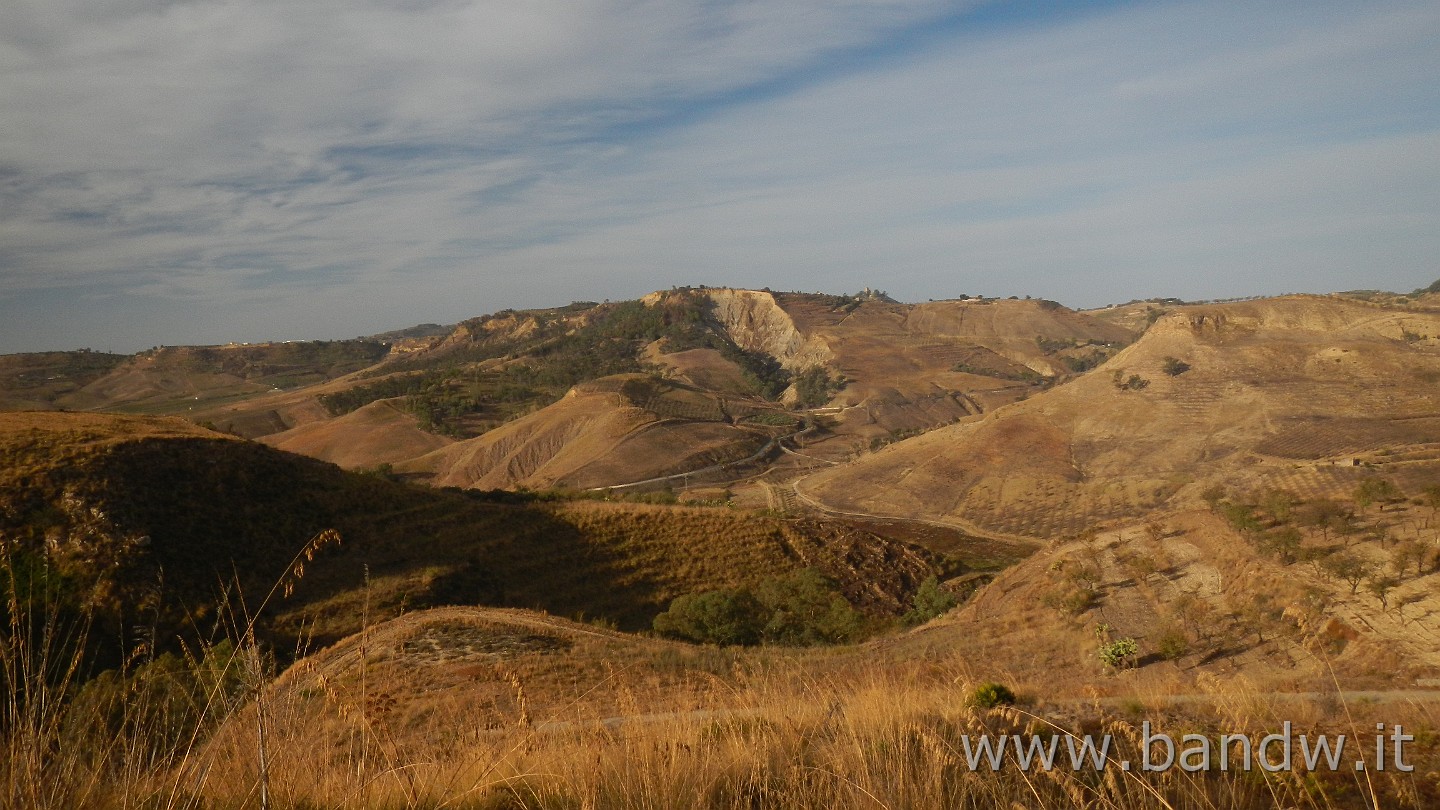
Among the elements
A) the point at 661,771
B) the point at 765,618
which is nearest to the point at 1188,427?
the point at 765,618

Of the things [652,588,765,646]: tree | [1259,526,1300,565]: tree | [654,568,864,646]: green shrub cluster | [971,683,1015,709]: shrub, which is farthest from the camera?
[654,568,864,646]: green shrub cluster

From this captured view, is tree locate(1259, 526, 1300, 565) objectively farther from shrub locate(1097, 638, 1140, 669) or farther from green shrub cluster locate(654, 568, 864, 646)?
green shrub cluster locate(654, 568, 864, 646)

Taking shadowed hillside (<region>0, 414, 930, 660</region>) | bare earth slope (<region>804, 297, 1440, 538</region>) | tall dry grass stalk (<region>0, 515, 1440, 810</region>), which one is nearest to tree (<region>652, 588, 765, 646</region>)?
shadowed hillside (<region>0, 414, 930, 660</region>)

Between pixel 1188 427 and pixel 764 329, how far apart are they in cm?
10499

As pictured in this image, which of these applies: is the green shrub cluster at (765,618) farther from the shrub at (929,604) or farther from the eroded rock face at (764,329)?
the eroded rock face at (764,329)

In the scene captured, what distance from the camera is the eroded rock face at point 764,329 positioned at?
13188 centimetres

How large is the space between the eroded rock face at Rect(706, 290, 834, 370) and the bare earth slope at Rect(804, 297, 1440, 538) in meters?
63.7

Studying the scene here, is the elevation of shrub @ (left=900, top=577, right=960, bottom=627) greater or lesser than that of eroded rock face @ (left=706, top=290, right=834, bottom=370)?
lesser

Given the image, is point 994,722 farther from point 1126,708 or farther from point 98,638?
point 98,638

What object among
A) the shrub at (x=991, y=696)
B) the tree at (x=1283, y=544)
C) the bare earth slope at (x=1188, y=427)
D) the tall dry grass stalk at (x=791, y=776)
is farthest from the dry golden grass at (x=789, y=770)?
the bare earth slope at (x=1188, y=427)

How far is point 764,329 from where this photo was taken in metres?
151

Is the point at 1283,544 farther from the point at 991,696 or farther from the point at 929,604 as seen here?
the point at 991,696

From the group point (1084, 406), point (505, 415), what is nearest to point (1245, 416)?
point (1084, 406)

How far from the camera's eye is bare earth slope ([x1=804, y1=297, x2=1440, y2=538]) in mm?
41594
